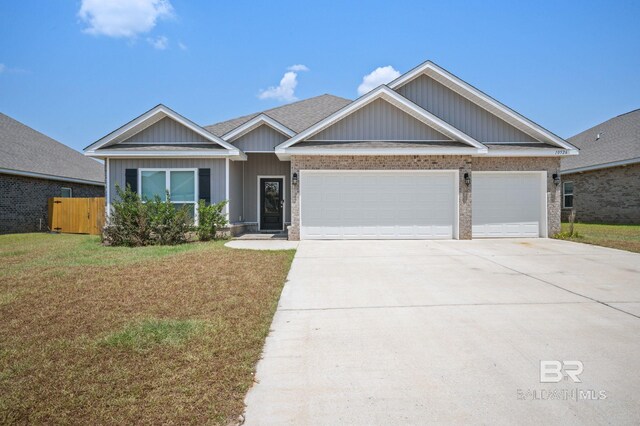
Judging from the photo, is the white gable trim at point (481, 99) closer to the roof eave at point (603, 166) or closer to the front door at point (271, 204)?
the front door at point (271, 204)

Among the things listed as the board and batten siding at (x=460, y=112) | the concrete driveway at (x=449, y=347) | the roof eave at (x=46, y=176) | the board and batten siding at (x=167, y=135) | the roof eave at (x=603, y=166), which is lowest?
the concrete driveway at (x=449, y=347)

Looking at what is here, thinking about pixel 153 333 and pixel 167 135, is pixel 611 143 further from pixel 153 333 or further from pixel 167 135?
pixel 153 333

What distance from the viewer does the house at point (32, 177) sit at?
1650 centimetres

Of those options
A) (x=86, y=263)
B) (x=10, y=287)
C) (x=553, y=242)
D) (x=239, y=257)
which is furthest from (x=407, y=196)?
(x=10, y=287)

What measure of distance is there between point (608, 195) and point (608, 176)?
3.29ft

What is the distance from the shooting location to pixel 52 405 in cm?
263

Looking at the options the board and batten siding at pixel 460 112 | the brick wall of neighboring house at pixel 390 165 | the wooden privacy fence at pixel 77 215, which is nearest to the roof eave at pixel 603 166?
the board and batten siding at pixel 460 112

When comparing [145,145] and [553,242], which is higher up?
[145,145]

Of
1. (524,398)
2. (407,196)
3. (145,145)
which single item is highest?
(145,145)

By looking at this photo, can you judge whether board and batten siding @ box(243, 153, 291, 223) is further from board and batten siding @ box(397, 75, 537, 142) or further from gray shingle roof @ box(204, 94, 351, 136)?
board and batten siding @ box(397, 75, 537, 142)

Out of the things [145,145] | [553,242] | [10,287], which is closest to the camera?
[10,287]

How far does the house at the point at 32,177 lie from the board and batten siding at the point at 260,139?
10.6 meters

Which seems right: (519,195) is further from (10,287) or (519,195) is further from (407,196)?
(10,287)

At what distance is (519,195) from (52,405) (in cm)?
1382
